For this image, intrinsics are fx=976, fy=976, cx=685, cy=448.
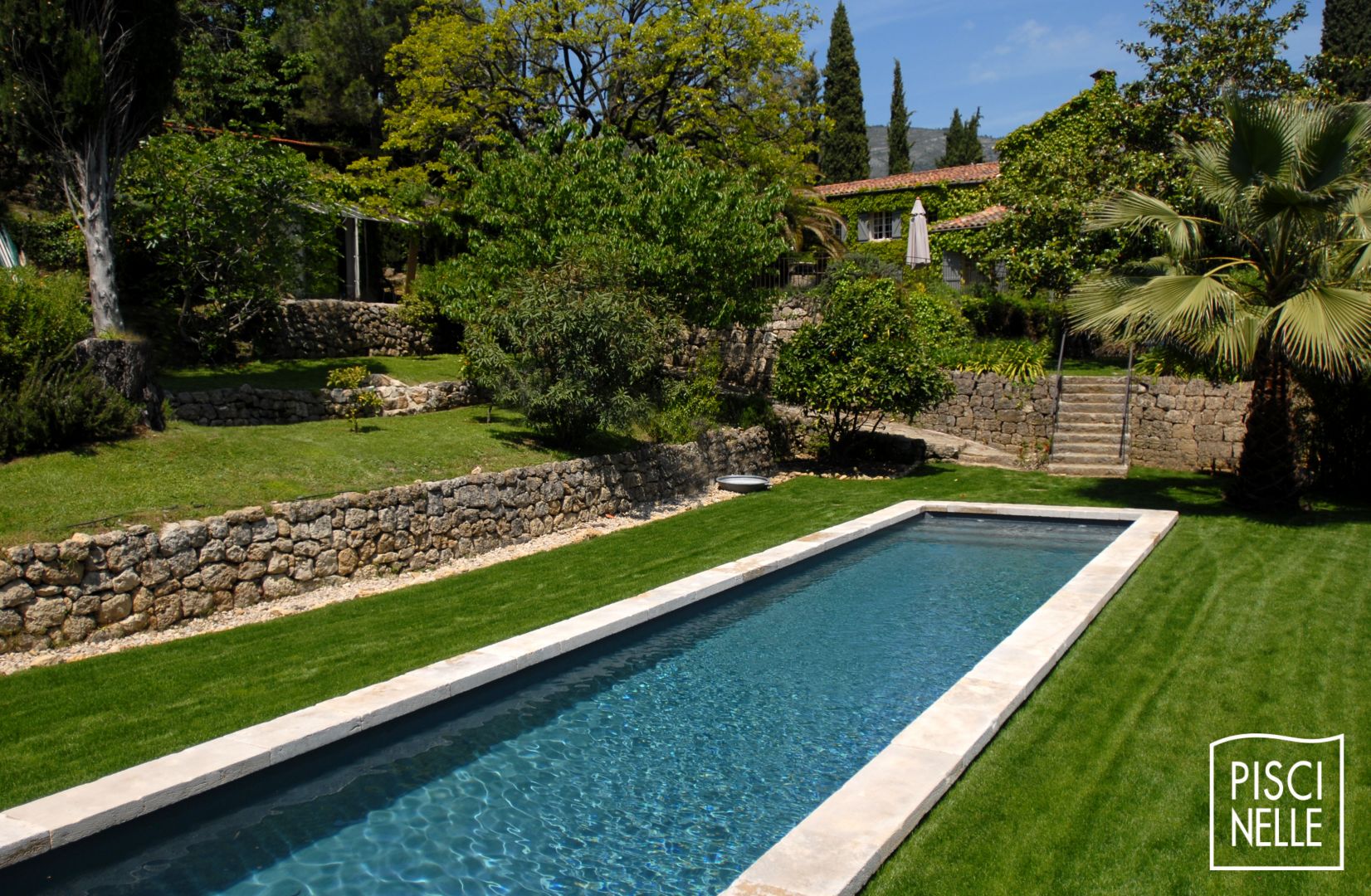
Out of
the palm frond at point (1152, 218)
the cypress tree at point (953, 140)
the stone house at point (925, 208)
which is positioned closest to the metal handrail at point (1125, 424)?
the palm frond at point (1152, 218)

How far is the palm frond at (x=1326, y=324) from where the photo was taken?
12.2 m

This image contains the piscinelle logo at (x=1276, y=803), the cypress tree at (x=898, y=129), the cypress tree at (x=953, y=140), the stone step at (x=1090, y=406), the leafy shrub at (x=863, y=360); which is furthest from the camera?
the cypress tree at (x=953, y=140)

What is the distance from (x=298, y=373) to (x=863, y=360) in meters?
11.0

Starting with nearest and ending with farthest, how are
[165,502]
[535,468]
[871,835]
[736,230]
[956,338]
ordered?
1. [871,835]
2. [165,502]
3. [535,468]
4. [736,230]
5. [956,338]

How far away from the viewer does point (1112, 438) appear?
766 inches

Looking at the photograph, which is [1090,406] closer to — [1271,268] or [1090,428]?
[1090,428]

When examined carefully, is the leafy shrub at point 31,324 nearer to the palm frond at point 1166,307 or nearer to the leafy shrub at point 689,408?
the leafy shrub at point 689,408

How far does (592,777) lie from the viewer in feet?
22.2

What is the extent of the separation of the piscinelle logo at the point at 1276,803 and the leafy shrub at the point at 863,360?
39.5 ft

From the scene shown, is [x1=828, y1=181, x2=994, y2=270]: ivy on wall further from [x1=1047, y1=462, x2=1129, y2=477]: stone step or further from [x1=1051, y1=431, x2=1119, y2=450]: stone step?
[x1=1047, y1=462, x2=1129, y2=477]: stone step

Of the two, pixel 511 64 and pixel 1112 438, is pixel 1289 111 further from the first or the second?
pixel 511 64

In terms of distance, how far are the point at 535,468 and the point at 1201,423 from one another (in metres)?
13.1

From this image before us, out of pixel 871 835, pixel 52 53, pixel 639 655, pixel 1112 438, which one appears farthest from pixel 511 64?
pixel 871 835

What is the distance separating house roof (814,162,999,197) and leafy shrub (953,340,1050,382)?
13262mm
